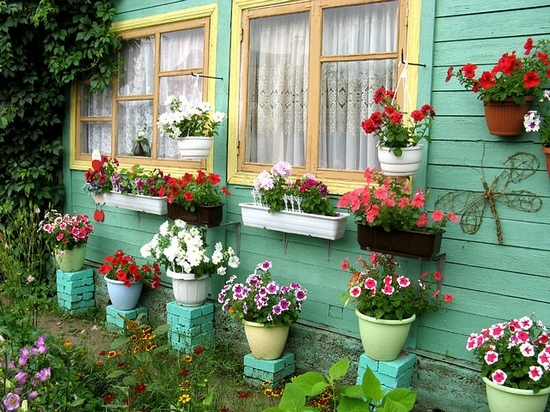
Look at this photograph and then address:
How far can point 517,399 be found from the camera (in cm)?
295

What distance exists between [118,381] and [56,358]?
58cm

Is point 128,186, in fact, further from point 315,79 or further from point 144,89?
point 315,79

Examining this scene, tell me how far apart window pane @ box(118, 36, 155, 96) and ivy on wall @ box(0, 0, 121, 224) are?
0.37 feet

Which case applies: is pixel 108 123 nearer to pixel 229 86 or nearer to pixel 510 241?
pixel 229 86

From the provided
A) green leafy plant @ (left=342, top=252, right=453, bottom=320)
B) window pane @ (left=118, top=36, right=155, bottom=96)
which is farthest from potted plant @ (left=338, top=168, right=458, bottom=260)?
window pane @ (left=118, top=36, right=155, bottom=96)

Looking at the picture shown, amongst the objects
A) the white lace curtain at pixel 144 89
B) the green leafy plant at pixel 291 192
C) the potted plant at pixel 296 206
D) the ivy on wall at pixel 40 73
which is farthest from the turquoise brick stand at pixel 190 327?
the ivy on wall at pixel 40 73

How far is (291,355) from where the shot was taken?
4.13 metres

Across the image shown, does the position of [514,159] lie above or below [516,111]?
below

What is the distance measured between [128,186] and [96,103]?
124 centimetres

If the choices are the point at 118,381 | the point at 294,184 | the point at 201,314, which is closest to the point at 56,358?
the point at 118,381

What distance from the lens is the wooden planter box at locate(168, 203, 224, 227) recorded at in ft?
14.4

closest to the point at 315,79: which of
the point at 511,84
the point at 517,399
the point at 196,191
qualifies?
the point at 196,191

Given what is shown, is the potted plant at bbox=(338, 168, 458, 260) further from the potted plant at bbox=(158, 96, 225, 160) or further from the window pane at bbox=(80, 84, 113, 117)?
the window pane at bbox=(80, 84, 113, 117)

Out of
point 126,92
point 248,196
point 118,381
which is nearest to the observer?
point 118,381
